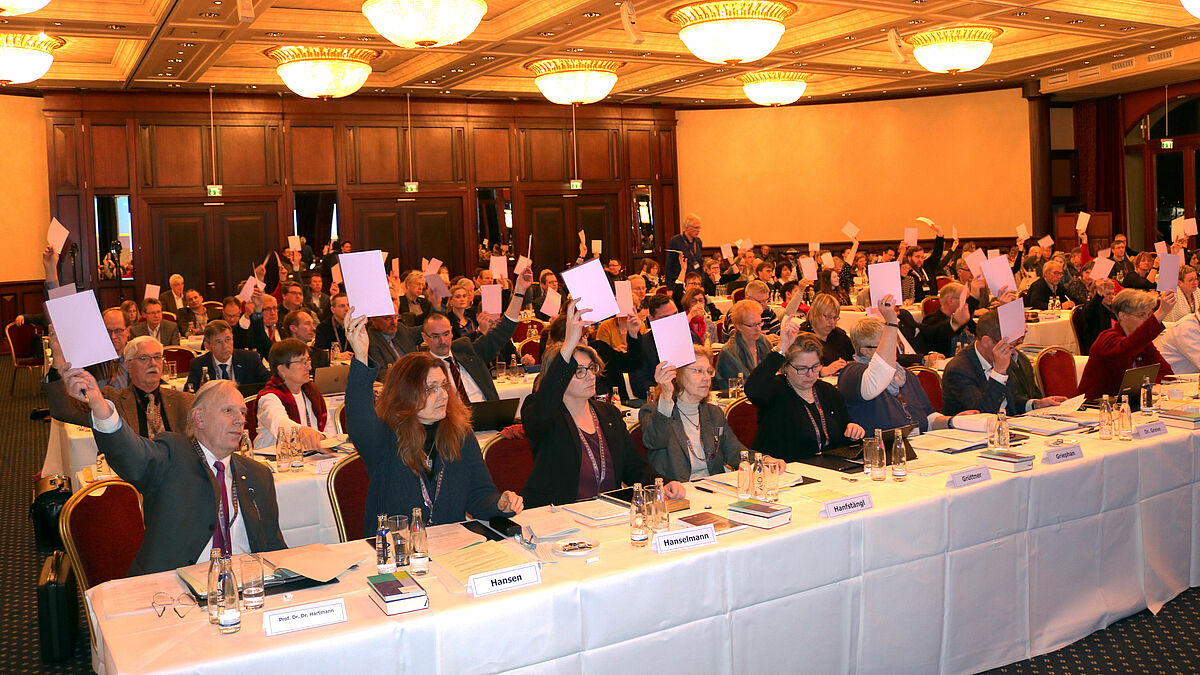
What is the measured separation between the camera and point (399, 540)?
126 inches

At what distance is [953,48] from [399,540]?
11.3m

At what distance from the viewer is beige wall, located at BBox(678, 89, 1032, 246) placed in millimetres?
19453

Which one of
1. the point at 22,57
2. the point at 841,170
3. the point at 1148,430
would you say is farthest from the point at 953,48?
the point at 22,57

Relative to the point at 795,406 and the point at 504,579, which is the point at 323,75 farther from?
the point at 504,579

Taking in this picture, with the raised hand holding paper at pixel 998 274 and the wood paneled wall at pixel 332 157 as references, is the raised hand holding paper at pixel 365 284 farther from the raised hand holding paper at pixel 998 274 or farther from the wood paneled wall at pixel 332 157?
the wood paneled wall at pixel 332 157

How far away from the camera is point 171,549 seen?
11.2ft

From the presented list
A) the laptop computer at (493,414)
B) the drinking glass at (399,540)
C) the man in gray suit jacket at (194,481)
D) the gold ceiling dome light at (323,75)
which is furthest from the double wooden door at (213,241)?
the drinking glass at (399,540)

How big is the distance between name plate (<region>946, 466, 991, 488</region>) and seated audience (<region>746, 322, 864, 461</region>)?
99cm

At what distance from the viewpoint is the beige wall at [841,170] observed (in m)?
19.5

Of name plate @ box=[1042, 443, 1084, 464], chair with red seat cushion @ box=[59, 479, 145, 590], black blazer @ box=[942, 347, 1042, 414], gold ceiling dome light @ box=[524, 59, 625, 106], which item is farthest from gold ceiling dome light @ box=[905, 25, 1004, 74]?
chair with red seat cushion @ box=[59, 479, 145, 590]

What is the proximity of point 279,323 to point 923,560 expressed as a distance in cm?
838

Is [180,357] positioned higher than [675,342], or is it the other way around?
[675,342]

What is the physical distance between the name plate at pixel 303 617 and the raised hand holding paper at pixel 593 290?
165 cm

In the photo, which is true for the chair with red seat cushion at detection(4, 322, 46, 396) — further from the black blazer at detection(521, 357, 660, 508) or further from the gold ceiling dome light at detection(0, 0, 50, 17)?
the black blazer at detection(521, 357, 660, 508)
